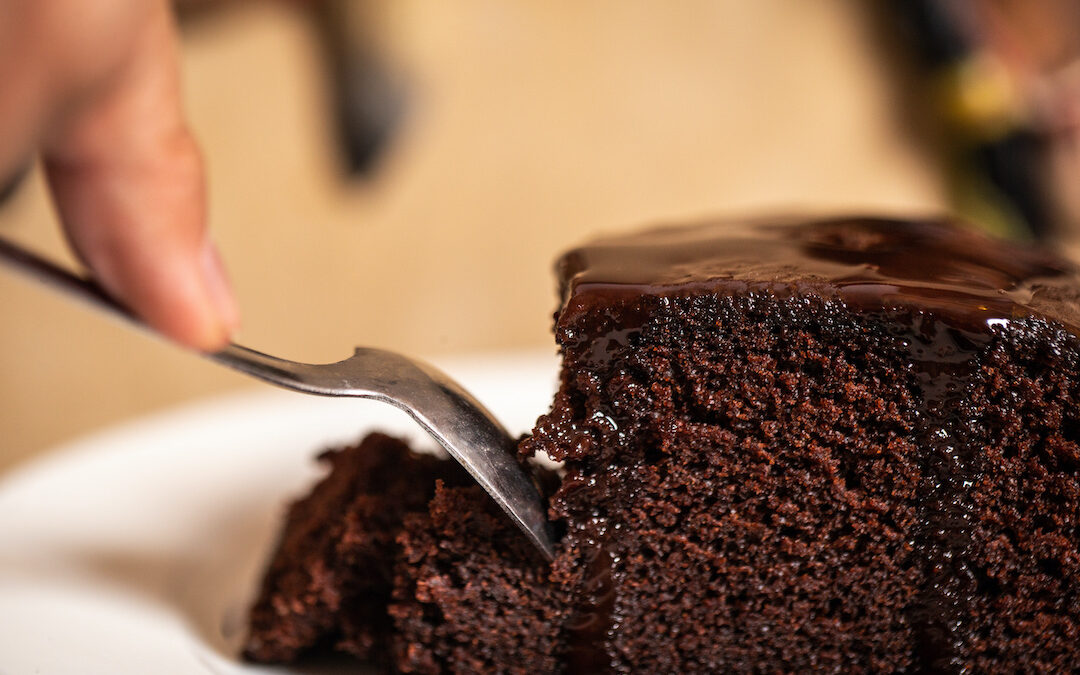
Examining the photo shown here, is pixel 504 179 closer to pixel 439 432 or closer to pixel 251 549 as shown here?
pixel 251 549

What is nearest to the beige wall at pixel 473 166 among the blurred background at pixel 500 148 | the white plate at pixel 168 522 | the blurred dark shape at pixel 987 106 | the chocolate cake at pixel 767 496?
the blurred background at pixel 500 148

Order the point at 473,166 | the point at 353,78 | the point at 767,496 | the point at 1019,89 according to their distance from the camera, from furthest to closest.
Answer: the point at 473,166, the point at 1019,89, the point at 353,78, the point at 767,496

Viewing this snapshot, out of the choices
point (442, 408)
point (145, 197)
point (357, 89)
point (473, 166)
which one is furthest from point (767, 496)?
point (473, 166)

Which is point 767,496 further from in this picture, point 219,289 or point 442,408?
point 219,289

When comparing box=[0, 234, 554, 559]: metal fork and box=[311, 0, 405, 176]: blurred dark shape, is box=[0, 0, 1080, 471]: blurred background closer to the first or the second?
box=[311, 0, 405, 176]: blurred dark shape

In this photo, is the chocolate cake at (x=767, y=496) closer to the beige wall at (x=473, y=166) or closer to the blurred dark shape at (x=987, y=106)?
the beige wall at (x=473, y=166)

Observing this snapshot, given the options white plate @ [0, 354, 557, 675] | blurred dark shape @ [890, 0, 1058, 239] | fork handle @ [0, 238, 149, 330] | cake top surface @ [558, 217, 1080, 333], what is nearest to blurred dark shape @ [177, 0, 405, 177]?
white plate @ [0, 354, 557, 675]
